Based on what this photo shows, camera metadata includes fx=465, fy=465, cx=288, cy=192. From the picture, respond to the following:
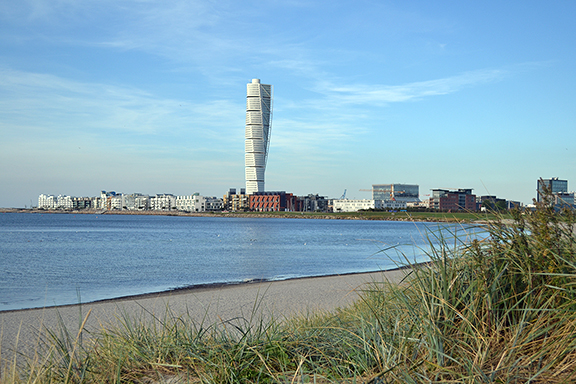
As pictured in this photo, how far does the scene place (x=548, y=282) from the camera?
153 inches

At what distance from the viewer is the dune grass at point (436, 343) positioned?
10.4 ft

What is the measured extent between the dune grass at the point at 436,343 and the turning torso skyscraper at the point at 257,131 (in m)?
187

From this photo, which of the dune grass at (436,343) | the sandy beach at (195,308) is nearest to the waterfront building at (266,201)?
the sandy beach at (195,308)

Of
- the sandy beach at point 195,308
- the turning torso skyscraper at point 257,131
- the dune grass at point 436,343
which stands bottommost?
the sandy beach at point 195,308

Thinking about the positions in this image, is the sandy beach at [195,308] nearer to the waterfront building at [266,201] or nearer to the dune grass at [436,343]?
the dune grass at [436,343]

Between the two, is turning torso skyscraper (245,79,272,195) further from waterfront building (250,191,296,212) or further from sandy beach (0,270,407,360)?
sandy beach (0,270,407,360)

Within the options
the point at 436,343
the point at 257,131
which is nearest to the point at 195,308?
the point at 436,343

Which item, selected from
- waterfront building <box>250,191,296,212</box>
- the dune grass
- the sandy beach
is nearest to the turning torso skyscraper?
waterfront building <box>250,191,296,212</box>

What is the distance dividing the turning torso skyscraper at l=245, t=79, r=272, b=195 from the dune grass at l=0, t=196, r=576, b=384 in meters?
187

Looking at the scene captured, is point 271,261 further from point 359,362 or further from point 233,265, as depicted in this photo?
point 359,362

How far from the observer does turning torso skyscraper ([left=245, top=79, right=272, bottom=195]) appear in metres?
190

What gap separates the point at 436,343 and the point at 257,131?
622 ft

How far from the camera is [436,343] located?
3184 mm

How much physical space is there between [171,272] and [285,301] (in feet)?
40.1
